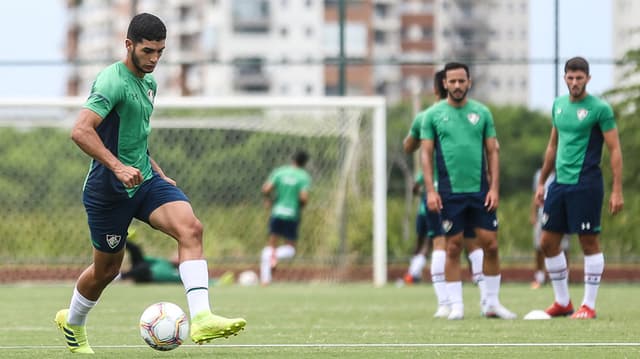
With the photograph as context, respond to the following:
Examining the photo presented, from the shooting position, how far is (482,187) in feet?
38.1

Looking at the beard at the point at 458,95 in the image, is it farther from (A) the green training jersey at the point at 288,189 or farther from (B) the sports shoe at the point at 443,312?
(A) the green training jersey at the point at 288,189

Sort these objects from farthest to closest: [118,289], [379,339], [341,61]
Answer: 1. [341,61]
2. [118,289]
3. [379,339]

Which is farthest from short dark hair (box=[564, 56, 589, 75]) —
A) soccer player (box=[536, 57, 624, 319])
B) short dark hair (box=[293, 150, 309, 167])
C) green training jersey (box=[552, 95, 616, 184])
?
short dark hair (box=[293, 150, 309, 167])

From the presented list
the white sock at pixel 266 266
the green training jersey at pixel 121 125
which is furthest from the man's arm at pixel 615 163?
the white sock at pixel 266 266

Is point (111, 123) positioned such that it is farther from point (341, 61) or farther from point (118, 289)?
point (341, 61)

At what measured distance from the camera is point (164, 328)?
7617 millimetres

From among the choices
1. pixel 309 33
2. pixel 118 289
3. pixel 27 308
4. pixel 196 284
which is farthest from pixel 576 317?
pixel 309 33

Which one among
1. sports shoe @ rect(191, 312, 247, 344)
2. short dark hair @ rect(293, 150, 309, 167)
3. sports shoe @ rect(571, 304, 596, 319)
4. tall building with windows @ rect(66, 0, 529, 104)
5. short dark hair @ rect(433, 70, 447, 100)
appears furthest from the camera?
tall building with windows @ rect(66, 0, 529, 104)

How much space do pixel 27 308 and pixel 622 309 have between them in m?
5.86

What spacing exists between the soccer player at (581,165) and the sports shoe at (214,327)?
14.9ft

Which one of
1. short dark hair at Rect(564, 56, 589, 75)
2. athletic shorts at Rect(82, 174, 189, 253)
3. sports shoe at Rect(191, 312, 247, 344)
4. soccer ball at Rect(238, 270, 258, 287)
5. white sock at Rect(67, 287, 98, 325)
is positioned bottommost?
soccer ball at Rect(238, 270, 258, 287)

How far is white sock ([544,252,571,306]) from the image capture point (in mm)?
11570

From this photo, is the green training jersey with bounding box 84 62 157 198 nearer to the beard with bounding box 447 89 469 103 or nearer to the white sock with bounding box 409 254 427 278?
the beard with bounding box 447 89 469 103

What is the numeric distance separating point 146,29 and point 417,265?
13.2 meters
